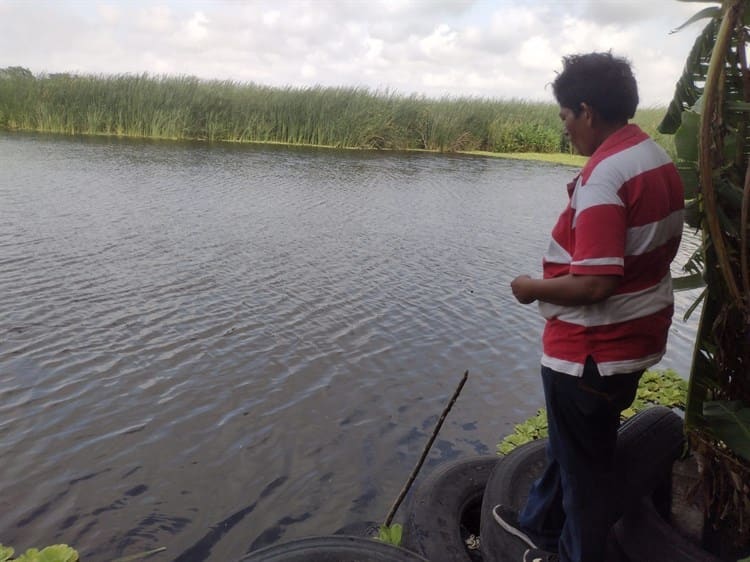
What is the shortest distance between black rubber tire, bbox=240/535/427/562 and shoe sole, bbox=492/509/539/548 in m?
0.44

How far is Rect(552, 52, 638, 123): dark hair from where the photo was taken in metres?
2.14

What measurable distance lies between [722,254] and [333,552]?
1698 millimetres

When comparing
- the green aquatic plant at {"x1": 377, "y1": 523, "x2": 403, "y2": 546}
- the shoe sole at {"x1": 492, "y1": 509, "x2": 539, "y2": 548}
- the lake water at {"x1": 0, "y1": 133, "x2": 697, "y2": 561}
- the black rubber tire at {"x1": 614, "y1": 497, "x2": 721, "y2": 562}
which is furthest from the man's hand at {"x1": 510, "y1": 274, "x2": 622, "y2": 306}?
the lake water at {"x1": 0, "y1": 133, "x2": 697, "y2": 561}

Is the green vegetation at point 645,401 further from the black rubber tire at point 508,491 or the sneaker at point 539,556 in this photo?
the sneaker at point 539,556

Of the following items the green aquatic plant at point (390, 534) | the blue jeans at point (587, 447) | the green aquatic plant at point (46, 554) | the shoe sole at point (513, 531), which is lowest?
the green aquatic plant at point (46, 554)

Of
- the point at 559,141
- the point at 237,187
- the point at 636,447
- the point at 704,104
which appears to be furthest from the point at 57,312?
the point at 559,141

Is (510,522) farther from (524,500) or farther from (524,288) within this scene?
(524,288)

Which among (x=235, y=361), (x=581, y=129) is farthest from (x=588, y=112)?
(x=235, y=361)

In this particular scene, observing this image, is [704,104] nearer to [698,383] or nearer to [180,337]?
[698,383]

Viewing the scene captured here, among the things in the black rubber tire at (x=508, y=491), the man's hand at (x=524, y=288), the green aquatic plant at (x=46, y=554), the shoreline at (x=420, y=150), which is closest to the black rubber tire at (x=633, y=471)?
the black rubber tire at (x=508, y=491)

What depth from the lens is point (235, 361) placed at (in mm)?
5633

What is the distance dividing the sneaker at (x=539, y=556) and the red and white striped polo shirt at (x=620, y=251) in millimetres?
845

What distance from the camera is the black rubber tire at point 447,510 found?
115 inches

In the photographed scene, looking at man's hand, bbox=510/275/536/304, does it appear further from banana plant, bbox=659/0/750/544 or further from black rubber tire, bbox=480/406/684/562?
black rubber tire, bbox=480/406/684/562
